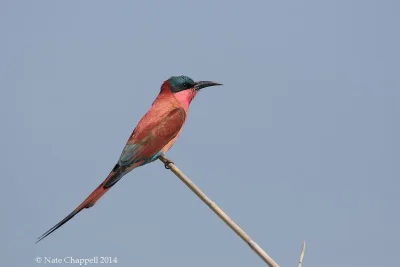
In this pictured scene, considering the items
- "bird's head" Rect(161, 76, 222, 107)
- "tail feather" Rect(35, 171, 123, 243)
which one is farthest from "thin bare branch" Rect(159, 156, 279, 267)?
"bird's head" Rect(161, 76, 222, 107)

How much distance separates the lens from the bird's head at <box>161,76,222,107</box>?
3523 millimetres

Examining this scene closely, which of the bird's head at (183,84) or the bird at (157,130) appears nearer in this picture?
the bird at (157,130)

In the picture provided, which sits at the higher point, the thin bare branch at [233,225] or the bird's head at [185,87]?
the bird's head at [185,87]

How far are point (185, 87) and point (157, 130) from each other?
0.50m

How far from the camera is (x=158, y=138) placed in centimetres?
311

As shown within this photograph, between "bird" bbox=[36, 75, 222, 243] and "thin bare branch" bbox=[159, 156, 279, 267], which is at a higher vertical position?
"bird" bbox=[36, 75, 222, 243]

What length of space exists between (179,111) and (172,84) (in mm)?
271

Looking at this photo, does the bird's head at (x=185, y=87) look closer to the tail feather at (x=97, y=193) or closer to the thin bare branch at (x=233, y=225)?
the tail feather at (x=97, y=193)

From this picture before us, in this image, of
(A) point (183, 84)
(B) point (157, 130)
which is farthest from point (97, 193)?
(A) point (183, 84)

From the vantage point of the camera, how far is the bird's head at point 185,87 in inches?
139

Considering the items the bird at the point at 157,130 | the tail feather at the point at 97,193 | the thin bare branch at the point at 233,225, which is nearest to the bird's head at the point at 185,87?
the bird at the point at 157,130

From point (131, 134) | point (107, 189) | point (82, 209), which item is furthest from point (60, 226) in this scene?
point (131, 134)

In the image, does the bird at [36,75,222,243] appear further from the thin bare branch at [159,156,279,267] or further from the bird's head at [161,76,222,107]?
the thin bare branch at [159,156,279,267]

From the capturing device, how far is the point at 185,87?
3.55m
